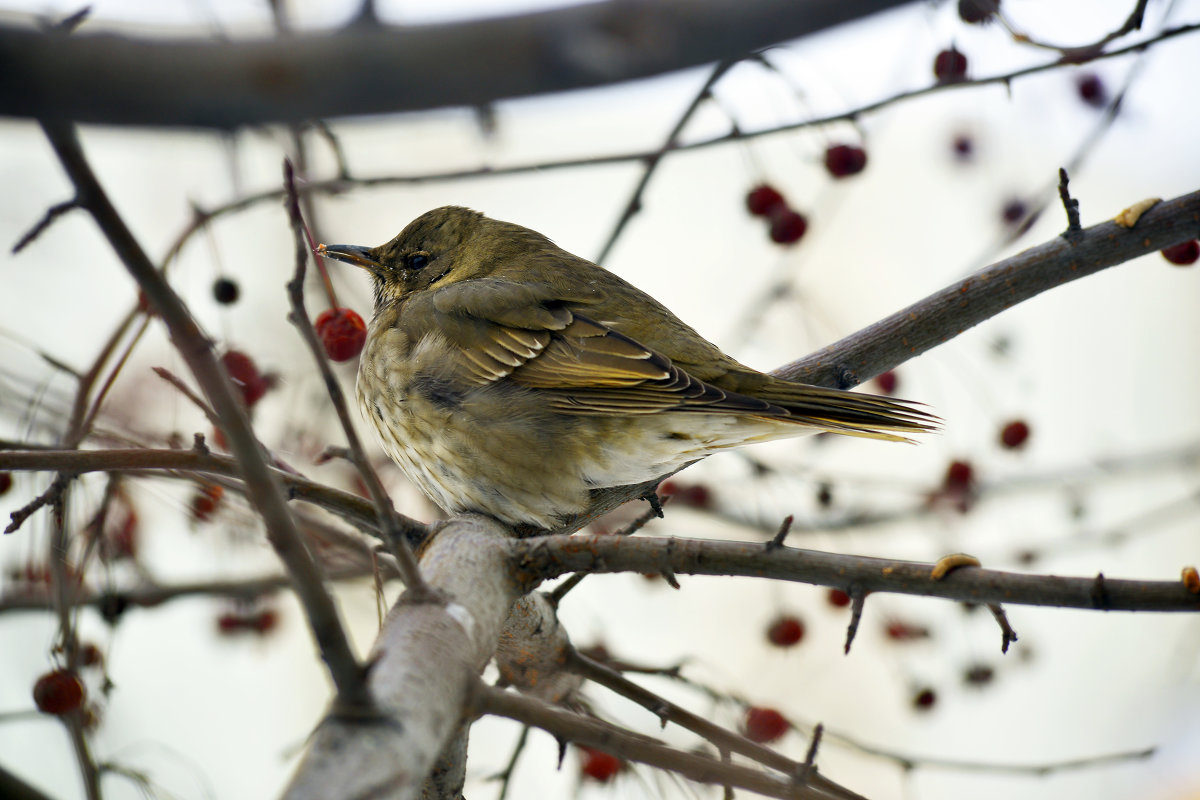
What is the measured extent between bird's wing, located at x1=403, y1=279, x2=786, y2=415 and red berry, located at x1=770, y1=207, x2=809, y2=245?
0.82 m

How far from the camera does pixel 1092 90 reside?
407 centimetres

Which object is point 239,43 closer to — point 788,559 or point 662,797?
point 788,559

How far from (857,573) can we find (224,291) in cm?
235

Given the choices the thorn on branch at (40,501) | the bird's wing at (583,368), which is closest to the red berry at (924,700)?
the bird's wing at (583,368)

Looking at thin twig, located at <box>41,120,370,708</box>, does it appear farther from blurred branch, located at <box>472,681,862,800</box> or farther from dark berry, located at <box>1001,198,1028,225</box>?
dark berry, located at <box>1001,198,1028,225</box>

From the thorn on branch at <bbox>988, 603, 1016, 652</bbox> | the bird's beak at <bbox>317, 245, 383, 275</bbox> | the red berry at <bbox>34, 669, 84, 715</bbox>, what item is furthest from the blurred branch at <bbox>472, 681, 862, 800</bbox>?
the bird's beak at <bbox>317, 245, 383, 275</bbox>

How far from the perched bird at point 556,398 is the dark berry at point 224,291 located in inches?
12.1

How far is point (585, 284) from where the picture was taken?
3467 millimetres

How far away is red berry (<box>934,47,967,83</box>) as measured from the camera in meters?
3.04

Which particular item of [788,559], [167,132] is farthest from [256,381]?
[167,132]

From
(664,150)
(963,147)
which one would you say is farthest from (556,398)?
(963,147)

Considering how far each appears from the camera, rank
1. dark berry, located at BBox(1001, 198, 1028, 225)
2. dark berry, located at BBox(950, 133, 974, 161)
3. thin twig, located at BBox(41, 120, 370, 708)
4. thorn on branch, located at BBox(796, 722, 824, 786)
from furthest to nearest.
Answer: dark berry, located at BBox(950, 133, 974, 161)
dark berry, located at BBox(1001, 198, 1028, 225)
thorn on branch, located at BBox(796, 722, 824, 786)
thin twig, located at BBox(41, 120, 370, 708)

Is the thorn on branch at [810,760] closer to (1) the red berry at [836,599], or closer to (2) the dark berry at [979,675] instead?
(1) the red berry at [836,599]

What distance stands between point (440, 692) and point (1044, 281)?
2.03 metres
